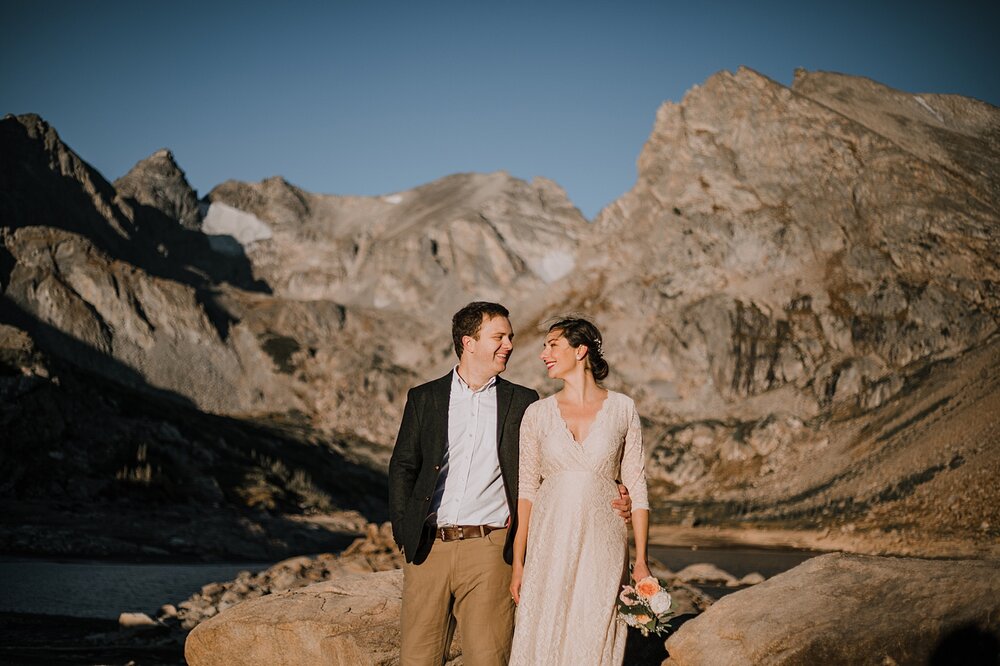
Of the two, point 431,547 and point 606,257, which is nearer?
point 431,547

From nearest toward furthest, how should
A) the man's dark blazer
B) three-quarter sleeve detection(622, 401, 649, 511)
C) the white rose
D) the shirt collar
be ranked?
the white rose < the man's dark blazer < three-quarter sleeve detection(622, 401, 649, 511) < the shirt collar

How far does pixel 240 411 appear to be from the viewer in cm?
12025

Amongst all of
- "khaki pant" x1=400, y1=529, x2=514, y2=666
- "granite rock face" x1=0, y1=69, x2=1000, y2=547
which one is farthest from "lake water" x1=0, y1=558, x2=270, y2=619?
"granite rock face" x1=0, y1=69, x2=1000, y2=547

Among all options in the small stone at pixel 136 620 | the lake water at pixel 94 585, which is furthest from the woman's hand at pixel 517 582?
the lake water at pixel 94 585

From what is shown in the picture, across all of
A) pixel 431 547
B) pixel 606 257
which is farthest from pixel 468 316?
pixel 606 257

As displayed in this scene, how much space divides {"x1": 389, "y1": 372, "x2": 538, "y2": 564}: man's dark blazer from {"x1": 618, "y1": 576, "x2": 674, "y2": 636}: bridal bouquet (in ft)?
2.85

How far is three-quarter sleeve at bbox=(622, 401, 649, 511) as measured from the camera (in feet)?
21.2

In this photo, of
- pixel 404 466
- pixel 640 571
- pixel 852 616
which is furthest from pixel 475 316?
pixel 852 616

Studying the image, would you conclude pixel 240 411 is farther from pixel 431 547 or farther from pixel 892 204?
pixel 431 547

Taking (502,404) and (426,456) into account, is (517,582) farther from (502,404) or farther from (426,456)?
(502,404)

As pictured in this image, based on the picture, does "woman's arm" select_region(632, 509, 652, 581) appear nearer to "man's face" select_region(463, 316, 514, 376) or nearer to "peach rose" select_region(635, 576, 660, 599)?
"peach rose" select_region(635, 576, 660, 599)

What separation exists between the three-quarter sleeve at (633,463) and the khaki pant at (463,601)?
99 cm

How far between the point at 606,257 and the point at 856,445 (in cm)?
5586

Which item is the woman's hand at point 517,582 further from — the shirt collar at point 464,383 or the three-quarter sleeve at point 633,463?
the shirt collar at point 464,383
